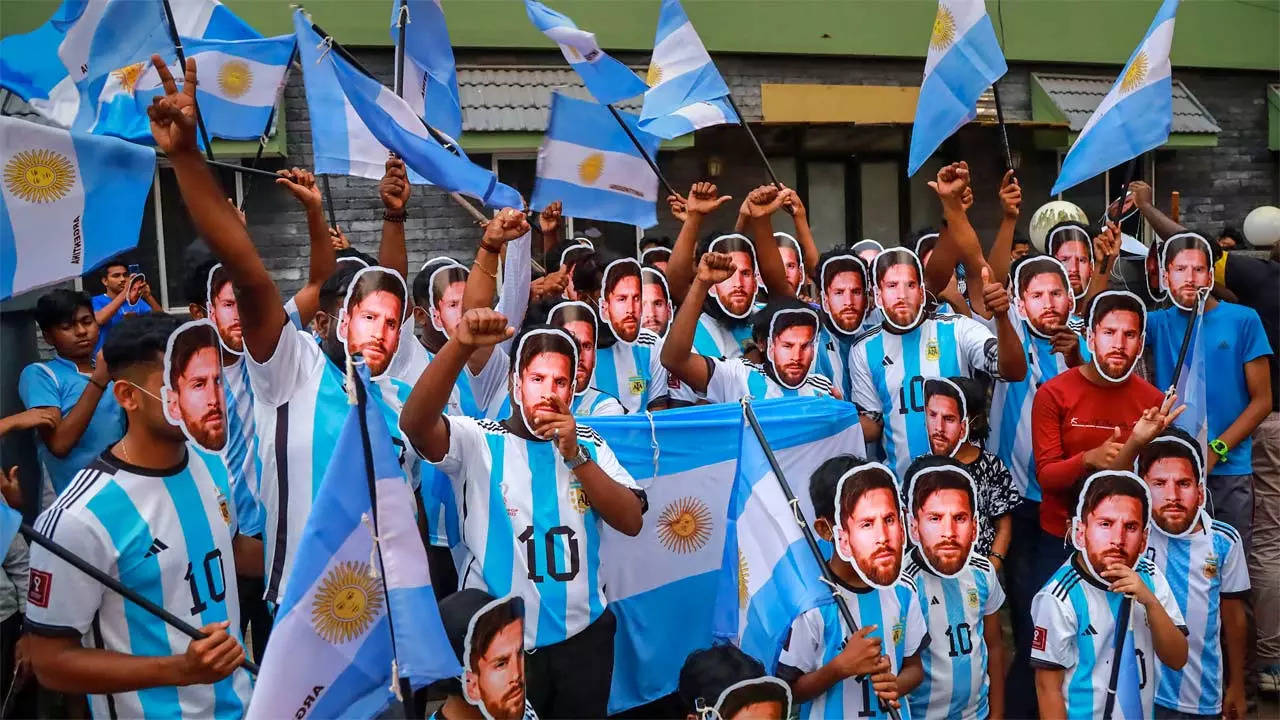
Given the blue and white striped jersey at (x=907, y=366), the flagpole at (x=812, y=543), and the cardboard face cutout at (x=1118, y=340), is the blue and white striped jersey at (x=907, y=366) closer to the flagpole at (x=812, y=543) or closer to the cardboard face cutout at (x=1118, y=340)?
the cardboard face cutout at (x=1118, y=340)

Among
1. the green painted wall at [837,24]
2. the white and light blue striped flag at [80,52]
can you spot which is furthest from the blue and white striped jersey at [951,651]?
the green painted wall at [837,24]

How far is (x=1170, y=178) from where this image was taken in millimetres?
14422

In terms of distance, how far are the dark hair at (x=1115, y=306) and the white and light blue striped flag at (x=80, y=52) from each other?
4.57 meters

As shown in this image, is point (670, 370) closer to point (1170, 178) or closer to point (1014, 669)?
point (1014, 669)

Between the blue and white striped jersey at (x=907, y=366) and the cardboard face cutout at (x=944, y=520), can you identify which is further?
the blue and white striped jersey at (x=907, y=366)

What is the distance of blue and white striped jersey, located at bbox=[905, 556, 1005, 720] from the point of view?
4.14 m

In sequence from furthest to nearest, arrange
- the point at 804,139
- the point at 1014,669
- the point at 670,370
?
the point at 804,139, the point at 670,370, the point at 1014,669

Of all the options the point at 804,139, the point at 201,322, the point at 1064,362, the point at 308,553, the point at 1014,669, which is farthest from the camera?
the point at 804,139

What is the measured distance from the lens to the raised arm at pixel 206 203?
3.26 meters

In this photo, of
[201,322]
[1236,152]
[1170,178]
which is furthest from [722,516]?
[1236,152]

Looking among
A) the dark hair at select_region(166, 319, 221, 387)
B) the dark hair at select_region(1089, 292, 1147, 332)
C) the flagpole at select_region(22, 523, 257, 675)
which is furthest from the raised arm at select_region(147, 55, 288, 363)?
the dark hair at select_region(1089, 292, 1147, 332)

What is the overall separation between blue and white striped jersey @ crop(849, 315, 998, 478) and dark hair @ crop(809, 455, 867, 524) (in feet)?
4.74

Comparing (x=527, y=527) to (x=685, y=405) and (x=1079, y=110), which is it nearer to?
(x=685, y=405)

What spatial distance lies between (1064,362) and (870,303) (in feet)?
3.37
